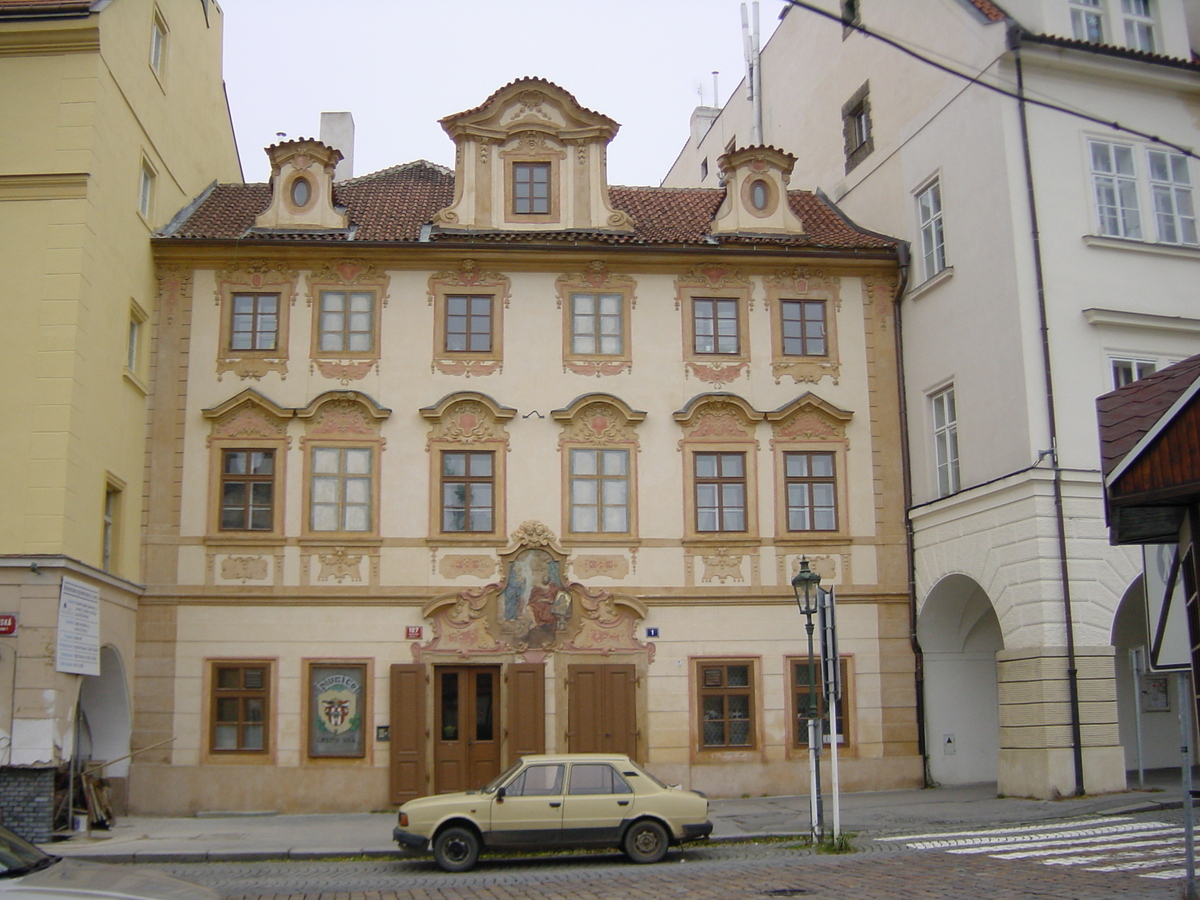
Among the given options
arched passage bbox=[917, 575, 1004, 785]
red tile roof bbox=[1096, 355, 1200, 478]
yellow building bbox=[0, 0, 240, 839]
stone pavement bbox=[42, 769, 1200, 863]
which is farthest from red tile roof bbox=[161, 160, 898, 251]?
red tile roof bbox=[1096, 355, 1200, 478]

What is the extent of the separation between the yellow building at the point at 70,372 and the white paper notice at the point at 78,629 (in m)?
0.03

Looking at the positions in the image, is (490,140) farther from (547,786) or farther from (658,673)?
(547,786)

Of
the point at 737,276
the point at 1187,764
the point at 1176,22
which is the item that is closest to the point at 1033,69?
the point at 1176,22

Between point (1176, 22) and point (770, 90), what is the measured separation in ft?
40.3

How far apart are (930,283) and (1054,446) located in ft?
15.1

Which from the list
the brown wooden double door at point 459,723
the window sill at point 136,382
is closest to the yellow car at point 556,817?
the brown wooden double door at point 459,723

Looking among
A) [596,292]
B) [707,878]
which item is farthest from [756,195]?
[707,878]

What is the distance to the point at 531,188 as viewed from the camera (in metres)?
24.7

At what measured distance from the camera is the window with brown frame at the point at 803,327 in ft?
80.2

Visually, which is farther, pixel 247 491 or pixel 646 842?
pixel 247 491

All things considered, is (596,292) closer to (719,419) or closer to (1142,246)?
(719,419)

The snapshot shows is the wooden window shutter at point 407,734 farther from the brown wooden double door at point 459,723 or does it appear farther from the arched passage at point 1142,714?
the arched passage at point 1142,714

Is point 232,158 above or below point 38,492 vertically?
above

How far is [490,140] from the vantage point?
2462 centimetres
